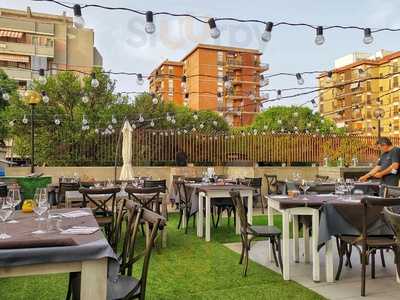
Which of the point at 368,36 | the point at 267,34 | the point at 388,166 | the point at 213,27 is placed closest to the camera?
the point at 388,166

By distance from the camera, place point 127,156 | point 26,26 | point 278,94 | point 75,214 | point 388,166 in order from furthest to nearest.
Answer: point 26,26 < point 278,94 < point 127,156 < point 388,166 < point 75,214

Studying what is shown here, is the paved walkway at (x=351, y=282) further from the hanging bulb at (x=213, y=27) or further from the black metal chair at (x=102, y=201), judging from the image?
the hanging bulb at (x=213, y=27)

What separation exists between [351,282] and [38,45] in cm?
4028

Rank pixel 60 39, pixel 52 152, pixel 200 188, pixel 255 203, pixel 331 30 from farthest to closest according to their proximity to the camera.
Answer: pixel 60 39
pixel 52 152
pixel 255 203
pixel 331 30
pixel 200 188

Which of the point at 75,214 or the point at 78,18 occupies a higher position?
the point at 78,18

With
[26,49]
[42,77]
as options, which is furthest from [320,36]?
[26,49]

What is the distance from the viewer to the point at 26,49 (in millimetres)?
38250

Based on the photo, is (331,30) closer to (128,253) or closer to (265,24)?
(265,24)

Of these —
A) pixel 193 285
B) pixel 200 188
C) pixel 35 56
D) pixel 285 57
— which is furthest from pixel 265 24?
pixel 35 56

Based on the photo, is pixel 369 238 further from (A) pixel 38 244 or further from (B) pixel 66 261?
(A) pixel 38 244

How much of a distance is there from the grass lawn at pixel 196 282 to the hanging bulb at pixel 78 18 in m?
3.56

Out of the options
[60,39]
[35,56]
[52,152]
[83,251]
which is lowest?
[83,251]

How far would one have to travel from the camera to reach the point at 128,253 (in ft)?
10.5

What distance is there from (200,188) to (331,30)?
3.71 m
